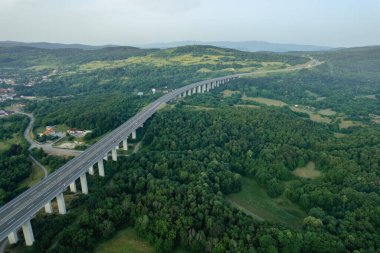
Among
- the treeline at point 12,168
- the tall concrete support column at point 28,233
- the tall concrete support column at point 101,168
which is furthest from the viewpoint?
the tall concrete support column at point 101,168

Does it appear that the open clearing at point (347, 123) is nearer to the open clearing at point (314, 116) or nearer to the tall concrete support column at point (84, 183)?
the open clearing at point (314, 116)

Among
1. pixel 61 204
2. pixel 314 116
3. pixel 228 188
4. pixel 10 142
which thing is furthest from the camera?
pixel 314 116

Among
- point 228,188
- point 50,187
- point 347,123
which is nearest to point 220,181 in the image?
point 228,188

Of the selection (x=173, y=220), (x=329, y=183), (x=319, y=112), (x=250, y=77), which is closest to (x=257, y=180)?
(x=329, y=183)

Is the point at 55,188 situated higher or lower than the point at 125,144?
higher

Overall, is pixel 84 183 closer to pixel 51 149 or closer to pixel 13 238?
pixel 13 238

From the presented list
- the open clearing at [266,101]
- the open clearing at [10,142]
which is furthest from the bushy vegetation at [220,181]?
the open clearing at [266,101]

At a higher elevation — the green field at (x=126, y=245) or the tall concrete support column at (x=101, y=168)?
the tall concrete support column at (x=101, y=168)
